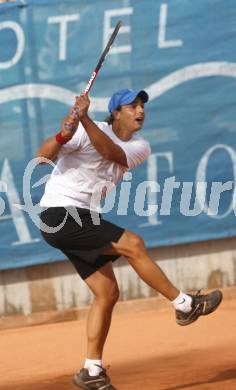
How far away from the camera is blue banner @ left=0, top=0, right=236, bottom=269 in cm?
955

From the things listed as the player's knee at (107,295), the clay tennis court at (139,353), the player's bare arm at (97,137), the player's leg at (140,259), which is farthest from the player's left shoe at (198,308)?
the player's bare arm at (97,137)

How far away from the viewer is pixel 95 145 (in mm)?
6461

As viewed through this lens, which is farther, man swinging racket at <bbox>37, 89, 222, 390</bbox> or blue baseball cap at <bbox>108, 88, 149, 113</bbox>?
blue baseball cap at <bbox>108, 88, 149, 113</bbox>

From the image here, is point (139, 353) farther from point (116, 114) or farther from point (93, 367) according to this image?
point (116, 114)

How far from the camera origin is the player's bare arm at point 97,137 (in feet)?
20.9

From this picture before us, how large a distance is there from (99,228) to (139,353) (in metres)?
2.10

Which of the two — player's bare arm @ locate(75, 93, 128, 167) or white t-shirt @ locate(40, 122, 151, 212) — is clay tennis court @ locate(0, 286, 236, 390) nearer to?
white t-shirt @ locate(40, 122, 151, 212)

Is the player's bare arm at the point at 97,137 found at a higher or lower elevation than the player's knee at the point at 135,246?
higher

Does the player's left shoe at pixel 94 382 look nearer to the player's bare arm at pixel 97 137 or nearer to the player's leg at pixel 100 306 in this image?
the player's leg at pixel 100 306

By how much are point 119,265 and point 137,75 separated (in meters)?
1.76

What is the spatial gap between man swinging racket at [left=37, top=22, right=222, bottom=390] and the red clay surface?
0.61 meters

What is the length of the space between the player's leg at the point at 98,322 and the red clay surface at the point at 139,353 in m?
0.51

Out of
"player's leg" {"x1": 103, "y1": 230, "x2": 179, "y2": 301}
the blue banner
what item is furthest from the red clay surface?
"player's leg" {"x1": 103, "y1": 230, "x2": 179, "y2": 301}

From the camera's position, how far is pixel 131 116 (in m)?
6.70
